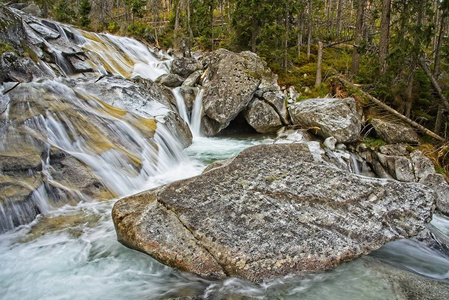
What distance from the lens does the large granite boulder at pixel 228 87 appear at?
12.1 meters

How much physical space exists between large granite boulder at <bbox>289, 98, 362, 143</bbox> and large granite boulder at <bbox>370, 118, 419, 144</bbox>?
0.68 meters

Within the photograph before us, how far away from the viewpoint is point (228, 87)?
1229 centimetres

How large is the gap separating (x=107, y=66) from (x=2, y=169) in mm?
12264

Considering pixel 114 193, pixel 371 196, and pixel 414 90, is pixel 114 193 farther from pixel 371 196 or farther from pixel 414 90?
pixel 414 90

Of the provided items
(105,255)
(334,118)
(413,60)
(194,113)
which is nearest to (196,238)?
(105,255)

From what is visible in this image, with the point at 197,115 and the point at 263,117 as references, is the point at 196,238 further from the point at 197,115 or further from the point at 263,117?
the point at 197,115

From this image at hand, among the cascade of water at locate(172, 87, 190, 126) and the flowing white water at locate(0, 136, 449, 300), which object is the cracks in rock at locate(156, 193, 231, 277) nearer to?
the flowing white water at locate(0, 136, 449, 300)

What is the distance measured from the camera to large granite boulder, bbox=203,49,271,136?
12.1 m

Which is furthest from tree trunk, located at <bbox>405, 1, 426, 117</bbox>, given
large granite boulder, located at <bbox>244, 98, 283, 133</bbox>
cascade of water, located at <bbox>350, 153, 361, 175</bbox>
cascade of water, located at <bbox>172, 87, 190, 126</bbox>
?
cascade of water, located at <bbox>172, 87, 190, 126</bbox>

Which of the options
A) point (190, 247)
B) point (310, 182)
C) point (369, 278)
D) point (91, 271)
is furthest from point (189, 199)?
point (369, 278)

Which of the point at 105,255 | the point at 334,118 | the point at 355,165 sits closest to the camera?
the point at 105,255

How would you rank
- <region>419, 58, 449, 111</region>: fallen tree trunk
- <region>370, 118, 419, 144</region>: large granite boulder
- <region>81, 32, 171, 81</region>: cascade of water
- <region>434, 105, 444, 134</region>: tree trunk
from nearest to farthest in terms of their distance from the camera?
<region>419, 58, 449, 111</region>: fallen tree trunk < <region>370, 118, 419, 144</region>: large granite boulder < <region>434, 105, 444, 134</region>: tree trunk < <region>81, 32, 171, 81</region>: cascade of water

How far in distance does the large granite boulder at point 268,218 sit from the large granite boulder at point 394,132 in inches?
233

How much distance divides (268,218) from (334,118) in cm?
745
